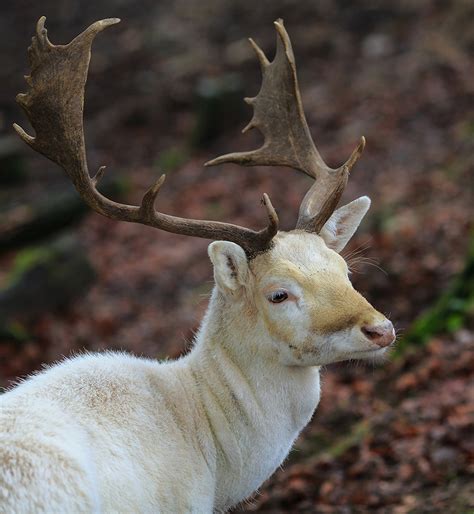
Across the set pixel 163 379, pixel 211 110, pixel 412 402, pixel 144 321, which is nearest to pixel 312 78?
pixel 211 110

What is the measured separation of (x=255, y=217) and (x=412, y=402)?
7883 mm

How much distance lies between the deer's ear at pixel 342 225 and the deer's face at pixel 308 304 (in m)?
0.30

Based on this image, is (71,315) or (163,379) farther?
(71,315)

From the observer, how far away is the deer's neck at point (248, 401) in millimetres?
6047

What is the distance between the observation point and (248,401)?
19.9 ft

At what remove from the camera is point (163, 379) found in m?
6.20

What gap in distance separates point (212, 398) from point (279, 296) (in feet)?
2.90

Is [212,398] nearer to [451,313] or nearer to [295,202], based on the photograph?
[451,313]

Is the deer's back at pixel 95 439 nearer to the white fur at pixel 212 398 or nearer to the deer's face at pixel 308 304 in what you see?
the white fur at pixel 212 398

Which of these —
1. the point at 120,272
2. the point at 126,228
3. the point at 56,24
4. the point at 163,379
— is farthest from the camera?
the point at 56,24

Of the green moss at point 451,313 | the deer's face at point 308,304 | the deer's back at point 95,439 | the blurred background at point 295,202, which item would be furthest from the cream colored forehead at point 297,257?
the green moss at point 451,313

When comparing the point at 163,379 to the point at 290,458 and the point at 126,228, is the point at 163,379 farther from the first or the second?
the point at 126,228

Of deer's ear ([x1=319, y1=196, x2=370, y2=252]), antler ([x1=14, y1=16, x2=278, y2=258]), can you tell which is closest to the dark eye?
antler ([x1=14, y1=16, x2=278, y2=258])

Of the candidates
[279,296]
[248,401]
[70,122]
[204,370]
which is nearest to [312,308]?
[279,296]
